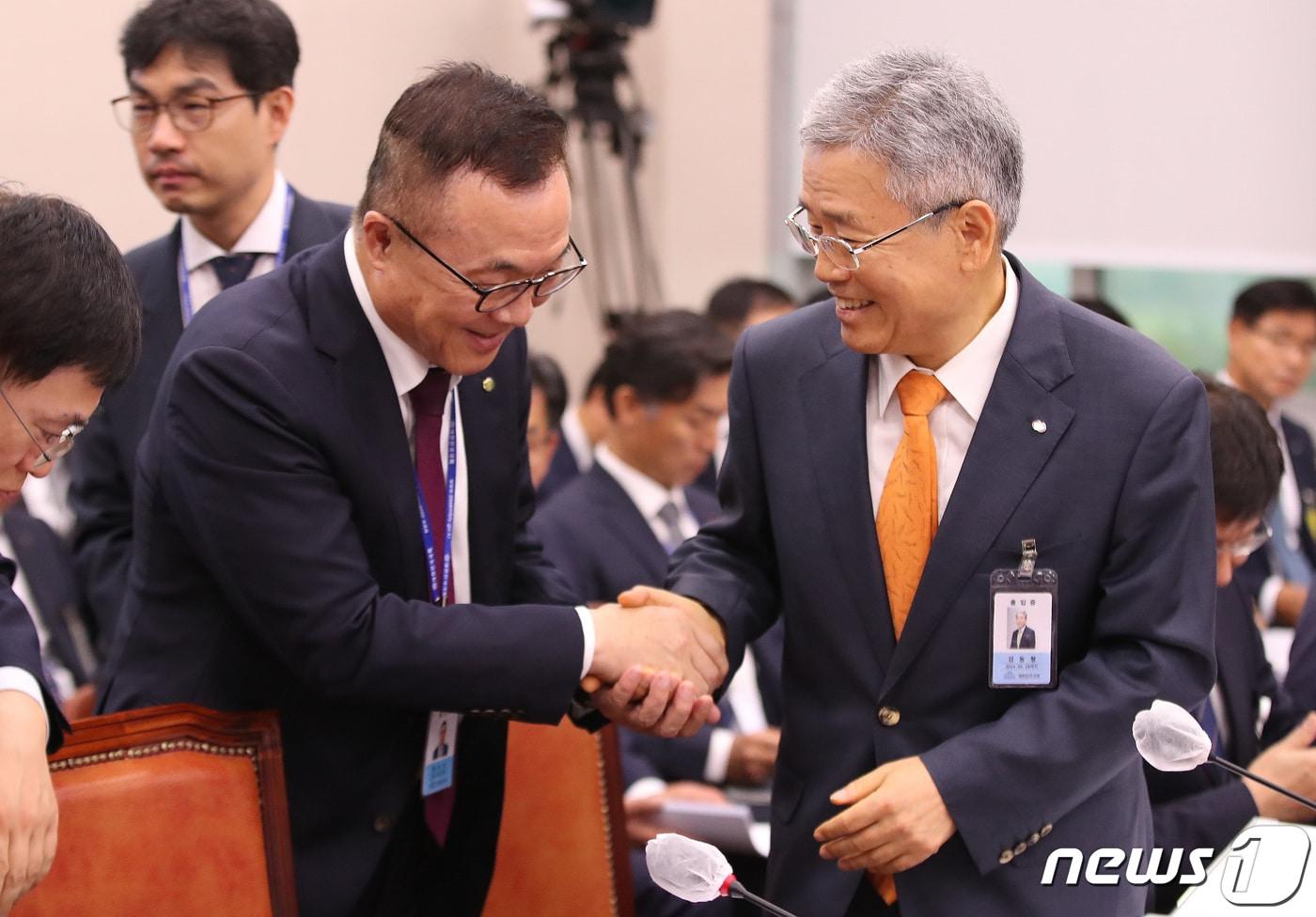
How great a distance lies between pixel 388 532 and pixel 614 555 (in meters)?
1.35

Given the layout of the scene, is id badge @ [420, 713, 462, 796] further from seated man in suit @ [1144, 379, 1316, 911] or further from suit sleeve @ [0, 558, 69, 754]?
seated man in suit @ [1144, 379, 1316, 911]

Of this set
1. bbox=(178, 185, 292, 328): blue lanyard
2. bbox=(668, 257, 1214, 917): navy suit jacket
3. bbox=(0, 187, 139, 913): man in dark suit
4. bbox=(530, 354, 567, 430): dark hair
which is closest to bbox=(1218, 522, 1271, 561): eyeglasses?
bbox=(668, 257, 1214, 917): navy suit jacket

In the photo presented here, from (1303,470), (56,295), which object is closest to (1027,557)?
(56,295)

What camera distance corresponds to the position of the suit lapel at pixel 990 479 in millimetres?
1786

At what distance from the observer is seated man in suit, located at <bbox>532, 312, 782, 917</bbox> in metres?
3.17

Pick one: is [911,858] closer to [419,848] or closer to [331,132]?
[419,848]

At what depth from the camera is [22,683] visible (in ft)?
5.27

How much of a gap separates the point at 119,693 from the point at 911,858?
38.9 inches

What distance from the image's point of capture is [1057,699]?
5.79ft

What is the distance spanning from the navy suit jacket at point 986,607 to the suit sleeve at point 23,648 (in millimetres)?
834

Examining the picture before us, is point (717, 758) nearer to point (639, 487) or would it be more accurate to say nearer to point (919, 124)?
point (639, 487)

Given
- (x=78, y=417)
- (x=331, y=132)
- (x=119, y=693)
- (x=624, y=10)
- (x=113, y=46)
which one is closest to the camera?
(x=78, y=417)

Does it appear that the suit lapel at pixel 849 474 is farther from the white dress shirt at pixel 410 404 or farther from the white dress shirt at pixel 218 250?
the white dress shirt at pixel 218 250

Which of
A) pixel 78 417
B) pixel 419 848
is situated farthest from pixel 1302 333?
pixel 78 417
